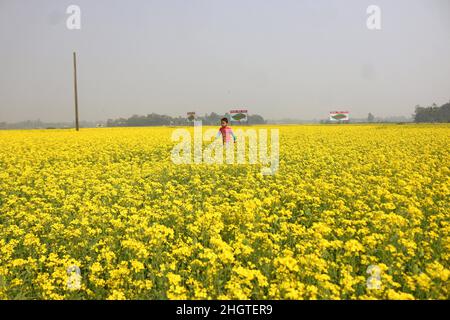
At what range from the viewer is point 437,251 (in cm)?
537

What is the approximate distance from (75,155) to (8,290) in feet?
39.4

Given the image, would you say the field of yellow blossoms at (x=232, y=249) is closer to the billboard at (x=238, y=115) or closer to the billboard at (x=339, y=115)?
the billboard at (x=238, y=115)

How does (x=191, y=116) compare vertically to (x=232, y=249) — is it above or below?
above

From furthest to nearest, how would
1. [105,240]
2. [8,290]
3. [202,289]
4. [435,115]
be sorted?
1. [435,115]
2. [105,240]
3. [8,290]
4. [202,289]

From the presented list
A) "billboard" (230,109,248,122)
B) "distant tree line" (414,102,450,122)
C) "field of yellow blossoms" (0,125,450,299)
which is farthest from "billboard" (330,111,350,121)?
"field of yellow blossoms" (0,125,450,299)

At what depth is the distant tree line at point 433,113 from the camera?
109 metres

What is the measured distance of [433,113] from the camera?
11044 centimetres

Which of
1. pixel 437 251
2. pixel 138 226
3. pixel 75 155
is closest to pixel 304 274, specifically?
pixel 437 251

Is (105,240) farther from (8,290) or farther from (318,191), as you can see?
(318,191)

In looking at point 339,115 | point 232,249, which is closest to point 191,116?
point 339,115

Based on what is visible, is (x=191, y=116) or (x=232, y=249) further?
(x=191, y=116)

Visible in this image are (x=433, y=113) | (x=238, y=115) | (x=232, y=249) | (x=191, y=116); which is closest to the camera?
(x=232, y=249)

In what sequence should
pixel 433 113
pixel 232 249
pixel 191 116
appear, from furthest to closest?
pixel 433 113 < pixel 191 116 < pixel 232 249

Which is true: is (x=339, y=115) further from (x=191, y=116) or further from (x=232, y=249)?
(x=232, y=249)
